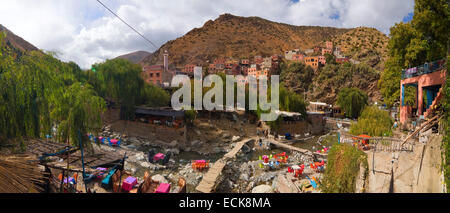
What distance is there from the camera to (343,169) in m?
5.16

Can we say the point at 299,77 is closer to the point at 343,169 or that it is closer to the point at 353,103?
the point at 353,103

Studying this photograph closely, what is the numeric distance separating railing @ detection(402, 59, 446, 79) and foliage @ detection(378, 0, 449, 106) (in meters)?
0.55

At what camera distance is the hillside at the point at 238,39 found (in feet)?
286

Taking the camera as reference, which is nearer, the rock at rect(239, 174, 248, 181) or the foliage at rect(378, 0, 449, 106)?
the foliage at rect(378, 0, 449, 106)

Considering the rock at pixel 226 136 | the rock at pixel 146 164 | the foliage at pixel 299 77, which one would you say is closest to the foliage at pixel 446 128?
the rock at pixel 146 164

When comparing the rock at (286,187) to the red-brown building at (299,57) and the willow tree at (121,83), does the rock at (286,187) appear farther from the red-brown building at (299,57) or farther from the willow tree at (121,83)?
the red-brown building at (299,57)

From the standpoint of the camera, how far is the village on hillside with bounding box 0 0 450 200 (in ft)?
13.2

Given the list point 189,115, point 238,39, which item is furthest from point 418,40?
point 238,39

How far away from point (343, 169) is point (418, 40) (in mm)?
8181

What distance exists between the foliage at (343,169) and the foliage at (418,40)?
21.2ft

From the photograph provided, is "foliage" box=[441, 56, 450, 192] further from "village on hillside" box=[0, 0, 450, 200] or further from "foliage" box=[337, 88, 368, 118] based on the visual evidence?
"foliage" box=[337, 88, 368, 118]

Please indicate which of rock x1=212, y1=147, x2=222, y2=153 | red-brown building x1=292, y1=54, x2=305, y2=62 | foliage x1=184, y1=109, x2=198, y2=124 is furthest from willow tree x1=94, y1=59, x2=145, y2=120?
red-brown building x1=292, y1=54, x2=305, y2=62

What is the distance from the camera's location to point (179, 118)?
61.7 ft
